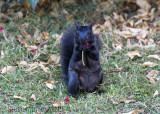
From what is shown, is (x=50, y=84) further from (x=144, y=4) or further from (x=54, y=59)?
(x=144, y=4)

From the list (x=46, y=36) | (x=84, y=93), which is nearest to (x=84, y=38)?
(x=84, y=93)

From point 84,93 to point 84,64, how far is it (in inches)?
16.8

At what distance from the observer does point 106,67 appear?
460cm

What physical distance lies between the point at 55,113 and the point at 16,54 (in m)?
1.74

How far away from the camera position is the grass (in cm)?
350

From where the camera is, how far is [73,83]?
376cm

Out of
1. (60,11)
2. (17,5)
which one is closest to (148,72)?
(60,11)

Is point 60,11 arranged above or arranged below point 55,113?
above

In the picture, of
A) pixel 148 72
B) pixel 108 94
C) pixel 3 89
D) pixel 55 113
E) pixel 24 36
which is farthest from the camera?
pixel 24 36

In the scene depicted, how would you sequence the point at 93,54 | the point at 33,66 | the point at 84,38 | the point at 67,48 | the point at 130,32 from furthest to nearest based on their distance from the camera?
the point at 130,32 → the point at 33,66 → the point at 67,48 → the point at 93,54 → the point at 84,38

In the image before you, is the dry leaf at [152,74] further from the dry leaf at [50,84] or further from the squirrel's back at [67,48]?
the dry leaf at [50,84]

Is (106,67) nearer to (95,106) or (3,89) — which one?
(95,106)

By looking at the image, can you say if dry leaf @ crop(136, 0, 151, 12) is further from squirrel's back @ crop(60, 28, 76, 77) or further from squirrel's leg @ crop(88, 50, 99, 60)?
squirrel's leg @ crop(88, 50, 99, 60)

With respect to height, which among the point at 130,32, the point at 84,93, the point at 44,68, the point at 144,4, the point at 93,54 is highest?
the point at 144,4
